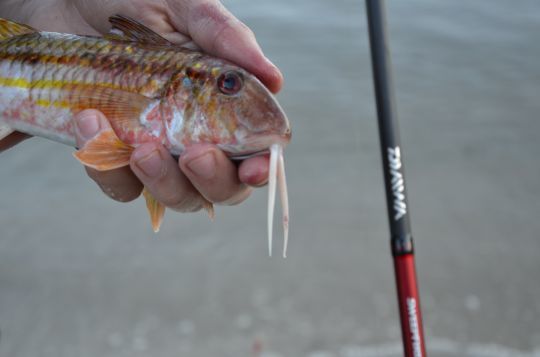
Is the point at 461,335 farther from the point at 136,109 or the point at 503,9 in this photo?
the point at 503,9

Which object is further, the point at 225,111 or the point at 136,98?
the point at 136,98

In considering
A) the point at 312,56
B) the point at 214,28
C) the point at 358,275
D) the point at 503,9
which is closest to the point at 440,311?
the point at 358,275

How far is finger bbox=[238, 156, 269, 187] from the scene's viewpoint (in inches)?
82.7

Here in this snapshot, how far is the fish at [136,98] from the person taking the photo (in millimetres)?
2027

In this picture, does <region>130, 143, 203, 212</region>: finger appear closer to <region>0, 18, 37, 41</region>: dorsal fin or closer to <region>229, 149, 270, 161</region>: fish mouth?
<region>229, 149, 270, 161</region>: fish mouth

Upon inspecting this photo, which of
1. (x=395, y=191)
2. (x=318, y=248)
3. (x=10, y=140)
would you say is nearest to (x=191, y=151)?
(x=395, y=191)

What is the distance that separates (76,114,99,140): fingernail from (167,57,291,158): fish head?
0.35m

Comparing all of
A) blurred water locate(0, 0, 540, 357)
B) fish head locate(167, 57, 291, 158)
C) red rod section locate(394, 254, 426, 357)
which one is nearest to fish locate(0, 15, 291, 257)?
fish head locate(167, 57, 291, 158)

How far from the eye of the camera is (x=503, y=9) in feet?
31.7

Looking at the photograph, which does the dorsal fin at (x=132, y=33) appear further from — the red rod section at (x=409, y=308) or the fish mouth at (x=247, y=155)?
the red rod section at (x=409, y=308)

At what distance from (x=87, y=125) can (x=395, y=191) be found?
162 cm

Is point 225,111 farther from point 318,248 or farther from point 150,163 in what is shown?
point 318,248

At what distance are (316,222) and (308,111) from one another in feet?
7.72

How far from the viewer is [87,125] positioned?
2191mm
